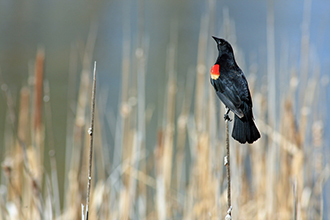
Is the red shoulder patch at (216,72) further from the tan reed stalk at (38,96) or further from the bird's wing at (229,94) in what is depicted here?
the tan reed stalk at (38,96)

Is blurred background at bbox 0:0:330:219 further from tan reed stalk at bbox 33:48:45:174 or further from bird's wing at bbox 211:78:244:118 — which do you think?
bird's wing at bbox 211:78:244:118

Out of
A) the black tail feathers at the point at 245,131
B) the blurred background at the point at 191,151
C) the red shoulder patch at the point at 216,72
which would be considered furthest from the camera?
the blurred background at the point at 191,151

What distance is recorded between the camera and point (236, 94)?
43.4 inches

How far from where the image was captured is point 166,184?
2252 mm

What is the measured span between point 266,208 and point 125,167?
816 millimetres

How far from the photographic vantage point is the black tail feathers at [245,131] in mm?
1032

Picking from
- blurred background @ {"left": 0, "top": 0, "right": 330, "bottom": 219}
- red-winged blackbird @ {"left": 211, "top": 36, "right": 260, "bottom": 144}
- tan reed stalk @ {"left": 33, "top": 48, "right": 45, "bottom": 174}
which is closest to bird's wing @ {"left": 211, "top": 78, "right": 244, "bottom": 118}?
red-winged blackbird @ {"left": 211, "top": 36, "right": 260, "bottom": 144}

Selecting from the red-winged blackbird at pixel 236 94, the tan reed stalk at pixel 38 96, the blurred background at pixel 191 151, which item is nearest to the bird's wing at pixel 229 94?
the red-winged blackbird at pixel 236 94

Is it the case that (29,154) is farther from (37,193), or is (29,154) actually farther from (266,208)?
(266,208)

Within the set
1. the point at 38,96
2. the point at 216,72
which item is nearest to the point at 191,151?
the point at 38,96

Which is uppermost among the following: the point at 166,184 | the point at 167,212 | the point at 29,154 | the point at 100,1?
the point at 100,1

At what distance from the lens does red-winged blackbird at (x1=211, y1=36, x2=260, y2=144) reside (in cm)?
105

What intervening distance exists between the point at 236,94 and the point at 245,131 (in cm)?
12

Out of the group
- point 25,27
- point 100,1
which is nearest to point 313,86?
point 25,27
